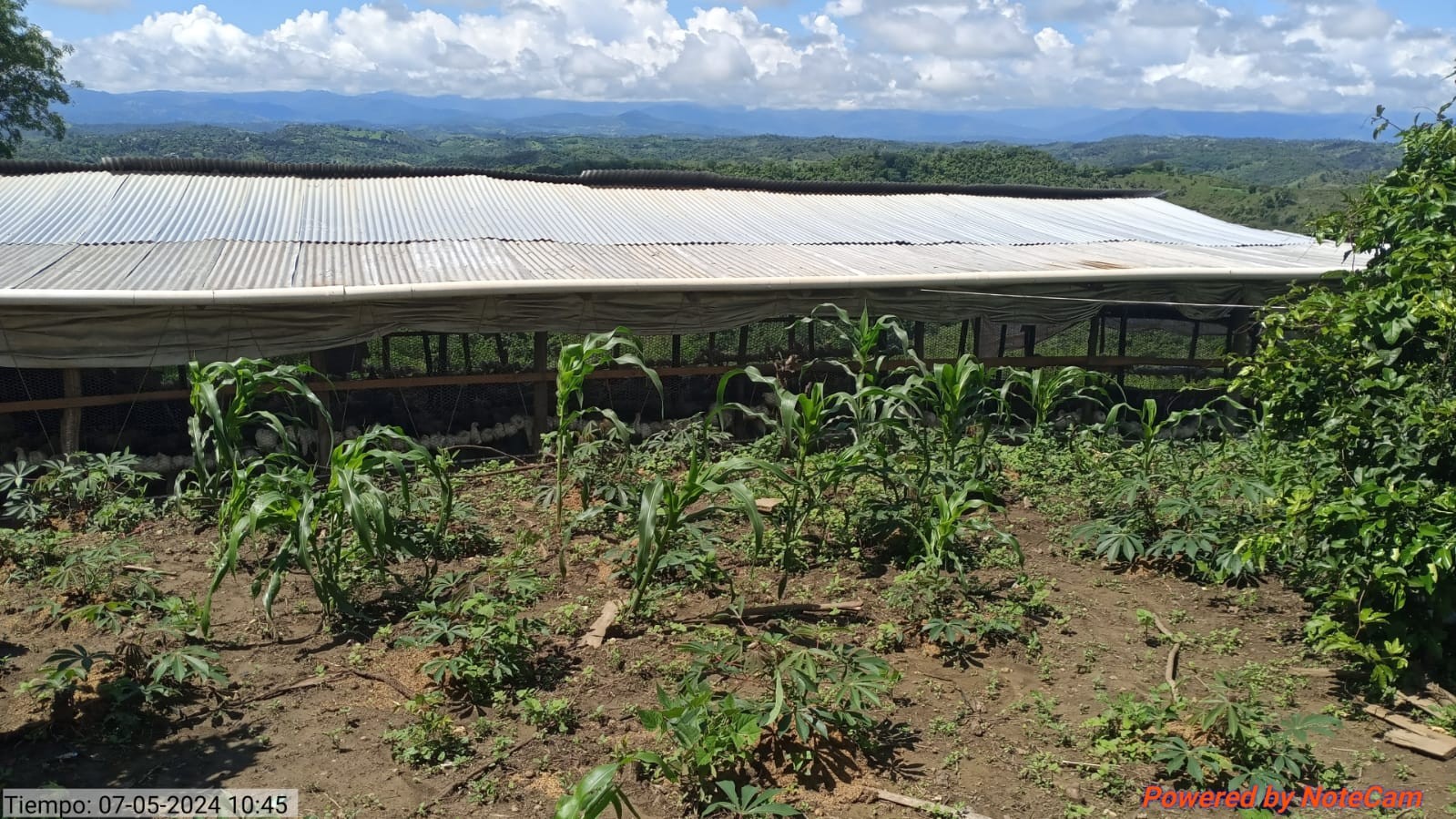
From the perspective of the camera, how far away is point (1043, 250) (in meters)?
11.0

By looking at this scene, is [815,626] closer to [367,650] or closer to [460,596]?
[460,596]

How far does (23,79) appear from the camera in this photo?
74.1 feet

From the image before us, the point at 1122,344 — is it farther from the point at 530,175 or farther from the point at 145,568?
the point at 145,568

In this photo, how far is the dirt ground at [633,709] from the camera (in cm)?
356

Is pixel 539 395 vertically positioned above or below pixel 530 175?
below

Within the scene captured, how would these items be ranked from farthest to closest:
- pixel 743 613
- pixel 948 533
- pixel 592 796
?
pixel 948 533
pixel 743 613
pixel 592 796

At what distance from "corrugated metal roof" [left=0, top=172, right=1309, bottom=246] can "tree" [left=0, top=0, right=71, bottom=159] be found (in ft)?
48.1

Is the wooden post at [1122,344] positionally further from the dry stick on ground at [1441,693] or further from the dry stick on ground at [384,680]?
the dry stick on ground at [384,680]

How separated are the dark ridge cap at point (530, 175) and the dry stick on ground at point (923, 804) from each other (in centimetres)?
998

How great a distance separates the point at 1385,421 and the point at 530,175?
10318 millimetres

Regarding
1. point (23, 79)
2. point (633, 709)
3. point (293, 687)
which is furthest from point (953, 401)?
point (23, 79)

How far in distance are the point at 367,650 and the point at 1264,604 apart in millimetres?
4522

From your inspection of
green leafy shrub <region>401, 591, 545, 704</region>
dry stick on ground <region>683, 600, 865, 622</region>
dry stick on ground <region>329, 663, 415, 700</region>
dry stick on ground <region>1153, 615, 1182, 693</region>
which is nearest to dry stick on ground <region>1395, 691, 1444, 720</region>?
dry stick on ground <region>1153, 615, 1182, 693</region>

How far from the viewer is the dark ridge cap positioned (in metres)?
11.1
